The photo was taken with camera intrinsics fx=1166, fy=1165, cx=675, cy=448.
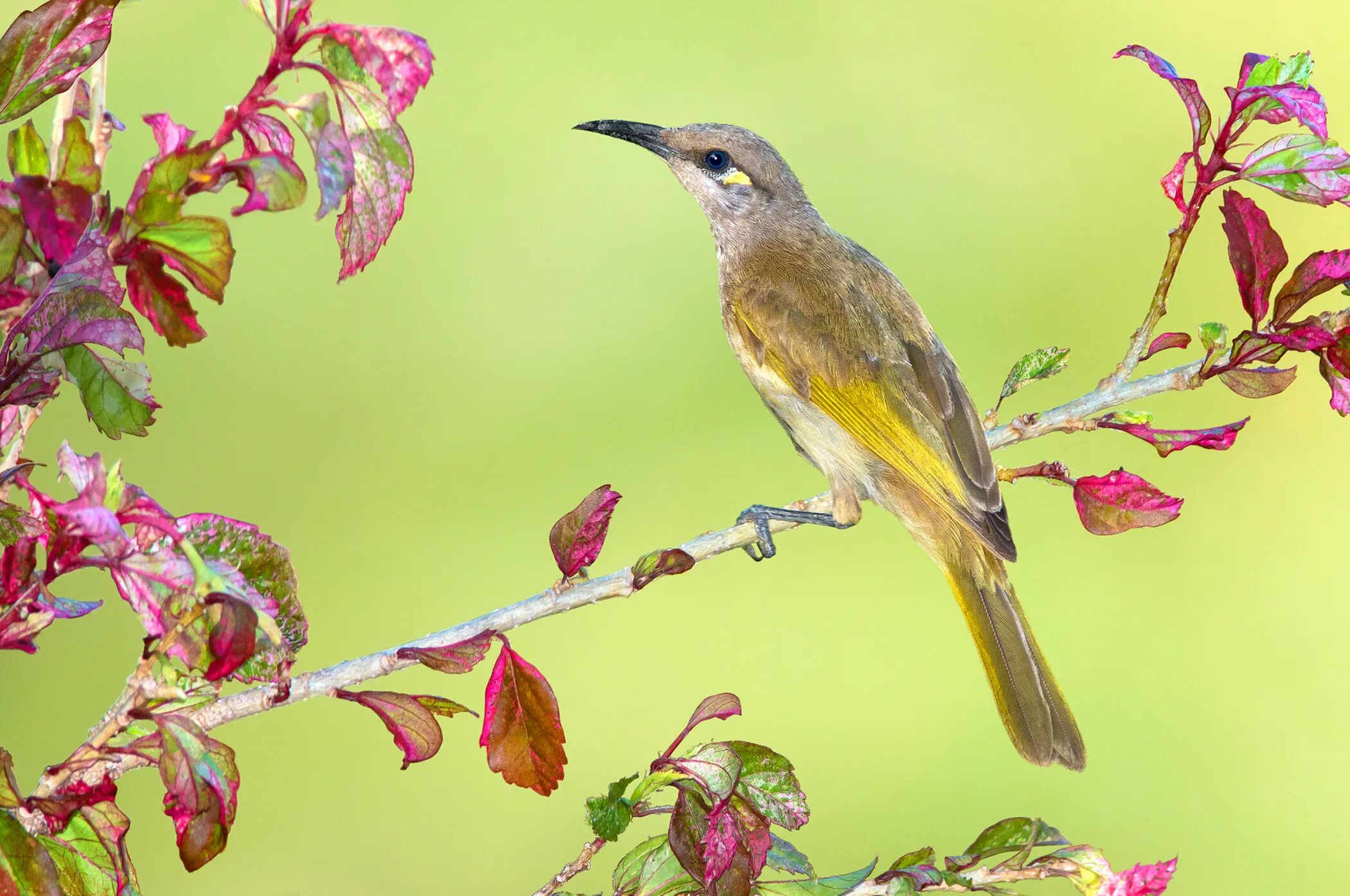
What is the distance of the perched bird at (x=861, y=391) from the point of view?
6.02 ft

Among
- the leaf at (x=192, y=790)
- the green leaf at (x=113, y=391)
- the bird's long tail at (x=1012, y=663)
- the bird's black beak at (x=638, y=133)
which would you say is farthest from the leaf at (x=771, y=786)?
the bird's black beak at (x=638, y=133)

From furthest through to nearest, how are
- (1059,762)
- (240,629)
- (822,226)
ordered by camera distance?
1. (822,226)
2. (1059,762)
3. (240,629)

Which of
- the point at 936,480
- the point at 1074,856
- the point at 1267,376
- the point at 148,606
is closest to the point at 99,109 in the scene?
the point at 148,606

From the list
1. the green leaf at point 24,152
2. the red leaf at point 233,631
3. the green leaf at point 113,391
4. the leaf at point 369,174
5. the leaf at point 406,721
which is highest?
the green leaf at point 24,152

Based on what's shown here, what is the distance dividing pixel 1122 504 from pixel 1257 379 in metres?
0.20

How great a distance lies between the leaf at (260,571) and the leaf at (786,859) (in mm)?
419

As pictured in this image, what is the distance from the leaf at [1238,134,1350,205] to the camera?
3.11ft

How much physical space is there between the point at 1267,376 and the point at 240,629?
100 cm

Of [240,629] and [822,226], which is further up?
[822,226]

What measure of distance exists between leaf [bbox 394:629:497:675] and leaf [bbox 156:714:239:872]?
0.21 metres

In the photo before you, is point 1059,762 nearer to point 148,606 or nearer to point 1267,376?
point 1267,376

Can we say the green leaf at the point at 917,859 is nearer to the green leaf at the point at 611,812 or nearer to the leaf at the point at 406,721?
the green leaf at the point at 611,812

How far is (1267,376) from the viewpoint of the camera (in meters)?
1.15

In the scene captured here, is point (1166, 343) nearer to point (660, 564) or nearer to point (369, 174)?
point (660, 564)
